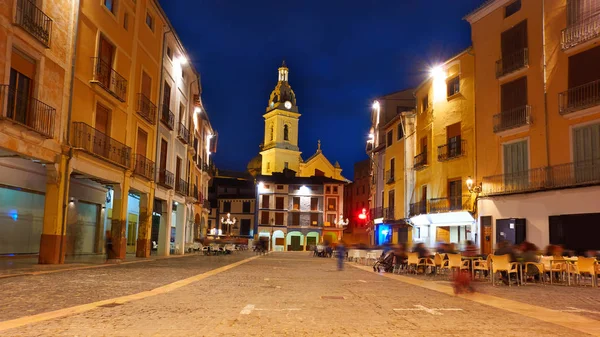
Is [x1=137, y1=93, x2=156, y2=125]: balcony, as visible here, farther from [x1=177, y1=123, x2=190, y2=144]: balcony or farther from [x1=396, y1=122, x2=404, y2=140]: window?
[x1=396, y1=122, x2=404, y2=140]: window

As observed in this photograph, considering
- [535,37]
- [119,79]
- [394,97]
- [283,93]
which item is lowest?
[119,79]

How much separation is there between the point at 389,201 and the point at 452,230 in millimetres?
10688

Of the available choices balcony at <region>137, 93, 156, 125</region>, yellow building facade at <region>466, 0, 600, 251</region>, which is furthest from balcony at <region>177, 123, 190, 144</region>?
yellow building facade at <region>466, 0, 600, 251</region>

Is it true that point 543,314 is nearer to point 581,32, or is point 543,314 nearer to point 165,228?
point 581,32

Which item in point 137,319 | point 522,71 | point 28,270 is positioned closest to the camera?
point 137,319

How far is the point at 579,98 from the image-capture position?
22359 mm

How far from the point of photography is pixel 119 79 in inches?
948

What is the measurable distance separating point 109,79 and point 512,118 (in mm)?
19255

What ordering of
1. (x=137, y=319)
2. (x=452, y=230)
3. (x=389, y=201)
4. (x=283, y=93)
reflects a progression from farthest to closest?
(x=283, y=93) < (x=389, y=201) < (x=452, y=230) < (x=137, y=319)

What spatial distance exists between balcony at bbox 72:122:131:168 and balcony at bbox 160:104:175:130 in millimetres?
5905

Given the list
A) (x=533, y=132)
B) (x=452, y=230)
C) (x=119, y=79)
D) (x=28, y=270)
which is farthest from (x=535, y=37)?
(x=28, y=270)

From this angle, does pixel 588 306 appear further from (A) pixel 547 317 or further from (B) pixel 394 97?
(B) pixel 394 97

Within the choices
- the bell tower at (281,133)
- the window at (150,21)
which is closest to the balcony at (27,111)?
the window at (150,21)

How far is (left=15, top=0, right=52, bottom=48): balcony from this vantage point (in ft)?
53.7
